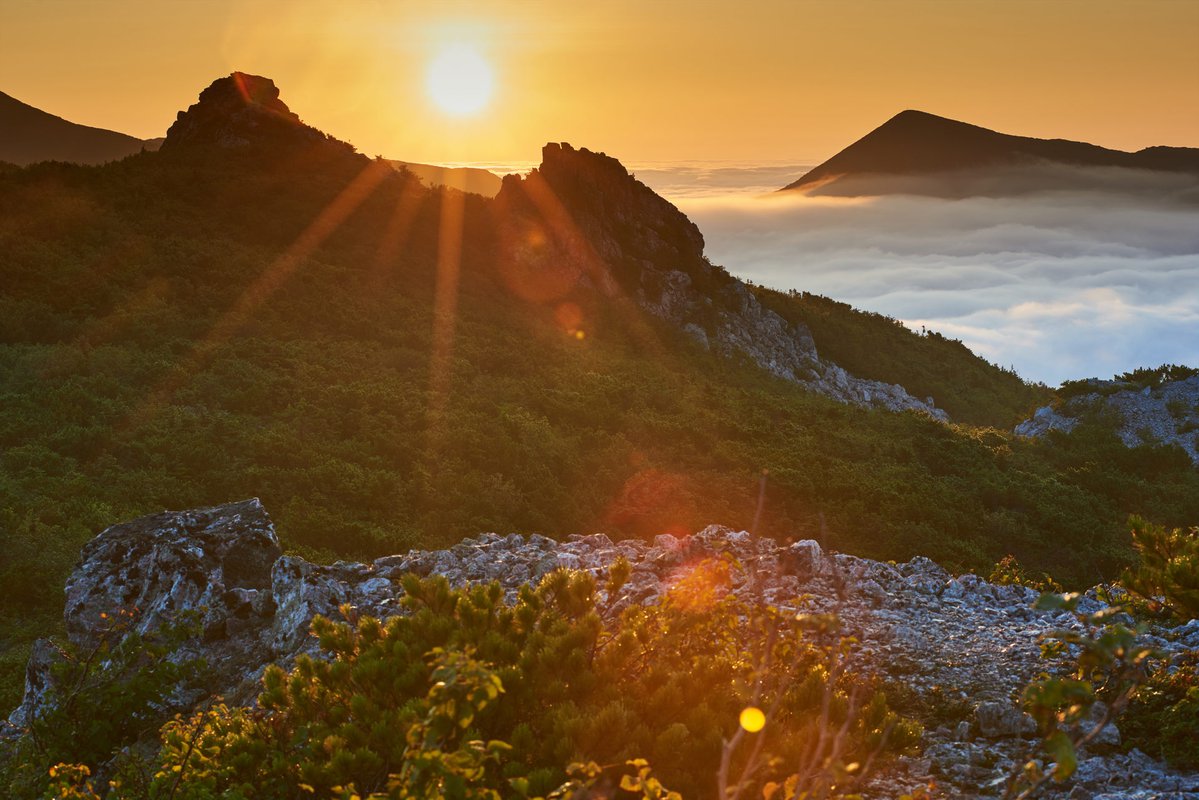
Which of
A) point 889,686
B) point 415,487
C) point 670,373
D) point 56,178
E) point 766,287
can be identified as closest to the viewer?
point 889,686

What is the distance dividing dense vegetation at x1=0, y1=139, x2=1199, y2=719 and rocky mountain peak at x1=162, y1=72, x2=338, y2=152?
5473 mm

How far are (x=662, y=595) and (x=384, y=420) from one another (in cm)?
1855

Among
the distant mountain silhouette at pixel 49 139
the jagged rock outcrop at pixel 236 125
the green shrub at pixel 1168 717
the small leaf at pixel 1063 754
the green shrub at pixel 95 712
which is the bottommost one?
the green shrub at pixel 95 712

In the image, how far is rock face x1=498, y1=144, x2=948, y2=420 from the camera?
4747 cm

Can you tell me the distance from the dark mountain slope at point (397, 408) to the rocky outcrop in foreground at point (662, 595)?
12.0 ft

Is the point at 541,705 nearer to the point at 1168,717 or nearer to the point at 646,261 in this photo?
the point at 1168,717

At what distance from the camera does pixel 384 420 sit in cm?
2561

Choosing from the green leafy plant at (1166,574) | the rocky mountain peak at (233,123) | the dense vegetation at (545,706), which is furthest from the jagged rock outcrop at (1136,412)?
the rocky mountain peak at (233,123)

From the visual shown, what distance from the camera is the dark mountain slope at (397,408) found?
68.0ft

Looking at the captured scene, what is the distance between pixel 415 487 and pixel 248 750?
1597cm

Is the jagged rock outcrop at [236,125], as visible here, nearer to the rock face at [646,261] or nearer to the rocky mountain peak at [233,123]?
the rocky mountain peak at [233,123]

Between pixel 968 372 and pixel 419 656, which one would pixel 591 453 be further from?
pixel 968 372

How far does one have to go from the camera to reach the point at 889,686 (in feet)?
26.0

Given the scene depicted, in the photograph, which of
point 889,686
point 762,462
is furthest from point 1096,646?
point 762,462
